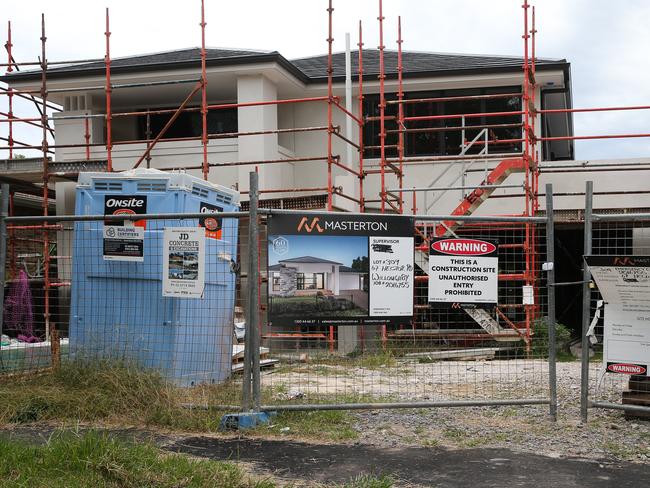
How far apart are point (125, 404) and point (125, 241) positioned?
68.6 inches

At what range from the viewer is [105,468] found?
5348mm

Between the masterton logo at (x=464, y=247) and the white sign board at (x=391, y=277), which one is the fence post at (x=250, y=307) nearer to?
the white sign board at (x=391, y=277)

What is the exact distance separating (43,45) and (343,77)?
22.9ft

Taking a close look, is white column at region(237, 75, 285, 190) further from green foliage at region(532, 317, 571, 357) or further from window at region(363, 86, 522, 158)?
green foliage at region(532, 317, 571, 357)

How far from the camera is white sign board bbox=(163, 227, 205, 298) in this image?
24.7 ft

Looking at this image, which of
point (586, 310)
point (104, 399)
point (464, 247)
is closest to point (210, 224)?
point (104, 399)

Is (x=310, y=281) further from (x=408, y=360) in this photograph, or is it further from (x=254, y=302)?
(x=408, y=360)

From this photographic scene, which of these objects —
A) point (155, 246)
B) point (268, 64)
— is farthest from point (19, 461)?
point (268, 64)

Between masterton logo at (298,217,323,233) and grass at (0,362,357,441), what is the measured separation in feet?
5.69

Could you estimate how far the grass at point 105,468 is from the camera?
17.1ft

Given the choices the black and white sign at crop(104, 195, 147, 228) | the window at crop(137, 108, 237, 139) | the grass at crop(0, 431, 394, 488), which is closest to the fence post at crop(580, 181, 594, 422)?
the grass at crop(0, 431, 394, 488)

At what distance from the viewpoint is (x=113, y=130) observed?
2019 centimetres

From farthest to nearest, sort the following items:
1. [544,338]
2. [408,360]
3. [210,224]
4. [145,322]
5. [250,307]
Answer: [544,338] < [408,360] < [210,224] < [145,322] < [250,307]

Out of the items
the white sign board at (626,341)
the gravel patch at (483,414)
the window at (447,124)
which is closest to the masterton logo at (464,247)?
the white sign board at (626,341)
